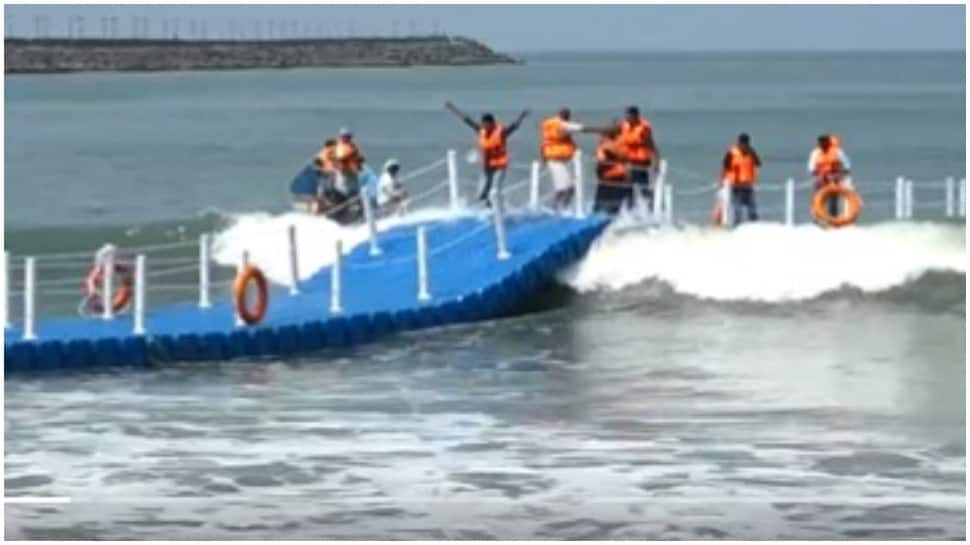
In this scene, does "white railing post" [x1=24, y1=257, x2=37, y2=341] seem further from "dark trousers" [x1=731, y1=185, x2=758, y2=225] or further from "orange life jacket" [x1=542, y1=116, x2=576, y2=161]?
"dark trousers" [x1=731, y1=185, x2=758, y2=225]

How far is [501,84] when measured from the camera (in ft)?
463

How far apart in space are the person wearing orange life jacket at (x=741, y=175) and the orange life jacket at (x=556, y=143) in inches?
62.3

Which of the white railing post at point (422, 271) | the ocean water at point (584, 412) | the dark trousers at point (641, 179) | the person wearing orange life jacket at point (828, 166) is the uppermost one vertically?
the person wearing orange life jacket at point (828, 166)

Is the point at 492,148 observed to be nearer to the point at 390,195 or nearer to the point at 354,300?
the point at 390,195

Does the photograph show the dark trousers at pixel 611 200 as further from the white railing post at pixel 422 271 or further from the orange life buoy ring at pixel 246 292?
the orange life buoy ring at pixel 246 292

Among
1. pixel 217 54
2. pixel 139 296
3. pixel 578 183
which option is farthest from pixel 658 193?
pixel 217 54

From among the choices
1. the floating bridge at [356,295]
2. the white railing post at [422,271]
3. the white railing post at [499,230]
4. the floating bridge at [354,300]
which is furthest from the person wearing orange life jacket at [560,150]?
the white railing post at [422,271]

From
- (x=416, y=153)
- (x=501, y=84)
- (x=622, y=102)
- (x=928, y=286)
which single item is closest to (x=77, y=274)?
(x=928, y=286)

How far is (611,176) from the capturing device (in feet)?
78.9

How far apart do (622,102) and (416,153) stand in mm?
41460

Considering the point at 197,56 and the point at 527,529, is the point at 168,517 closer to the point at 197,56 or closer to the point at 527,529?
the point at 527,529

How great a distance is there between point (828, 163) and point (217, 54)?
105 m

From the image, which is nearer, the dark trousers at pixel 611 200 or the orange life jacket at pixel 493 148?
the orange life jacket at pixel 493 148

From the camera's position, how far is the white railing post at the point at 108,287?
17.2 m
